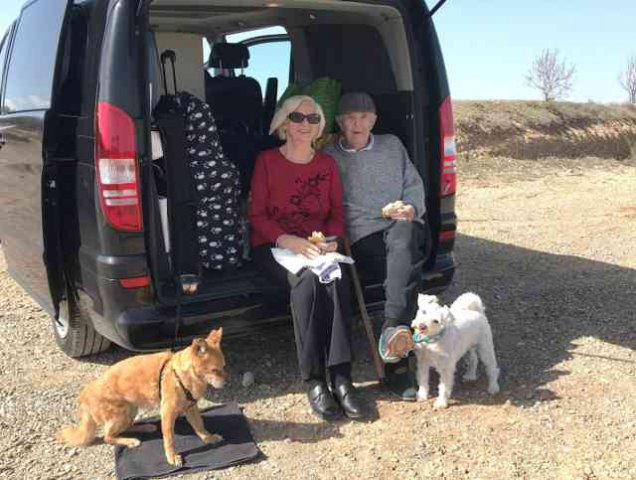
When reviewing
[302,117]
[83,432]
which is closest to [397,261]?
[302,117]

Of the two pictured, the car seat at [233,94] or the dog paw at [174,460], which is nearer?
the dog paw at [174,460]

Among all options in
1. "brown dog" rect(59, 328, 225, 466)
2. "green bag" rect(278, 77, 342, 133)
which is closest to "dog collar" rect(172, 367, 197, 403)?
"brown dog" rect(59, 328, 225, 466)

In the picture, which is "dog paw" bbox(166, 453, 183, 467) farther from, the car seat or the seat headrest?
the seat headrest

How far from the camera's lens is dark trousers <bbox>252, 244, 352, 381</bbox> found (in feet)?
10.5

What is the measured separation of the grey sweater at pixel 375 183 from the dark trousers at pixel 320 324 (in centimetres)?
54

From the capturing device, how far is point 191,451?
287 cm

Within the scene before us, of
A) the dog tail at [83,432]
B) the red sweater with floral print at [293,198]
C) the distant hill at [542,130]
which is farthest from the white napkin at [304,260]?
the distant hill at [542,130]

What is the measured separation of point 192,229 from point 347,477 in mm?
1282

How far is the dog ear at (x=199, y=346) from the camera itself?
2715 millimetres

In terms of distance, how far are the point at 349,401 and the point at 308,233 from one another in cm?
91

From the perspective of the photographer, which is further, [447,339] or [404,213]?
[404,213]

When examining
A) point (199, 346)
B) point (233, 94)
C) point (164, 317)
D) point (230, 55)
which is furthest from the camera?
Result: point (230, 55)

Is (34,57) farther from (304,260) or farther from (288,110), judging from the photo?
(304,260)

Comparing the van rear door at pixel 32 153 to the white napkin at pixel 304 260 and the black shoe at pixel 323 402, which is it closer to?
the white napkin at pixel 304 260
